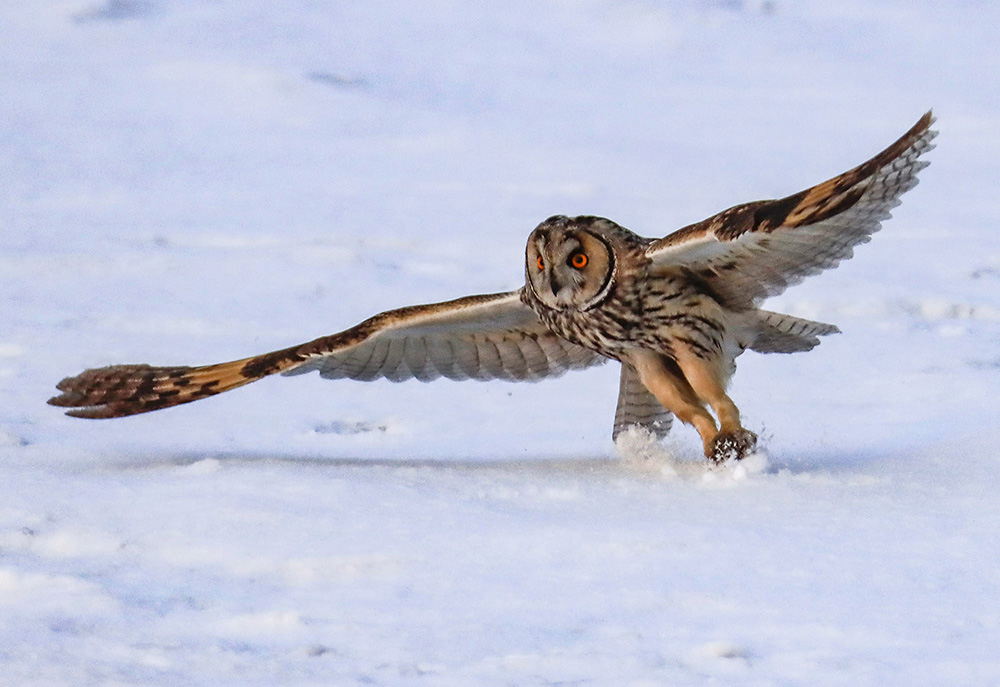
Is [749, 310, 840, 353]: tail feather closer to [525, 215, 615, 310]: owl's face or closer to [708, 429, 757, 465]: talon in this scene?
[708, 429, 757, 465]: talon

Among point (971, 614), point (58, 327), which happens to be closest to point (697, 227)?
point (971, 614)

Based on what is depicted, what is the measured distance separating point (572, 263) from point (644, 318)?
0.28 m

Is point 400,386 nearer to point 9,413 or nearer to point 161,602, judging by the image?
point 9,413

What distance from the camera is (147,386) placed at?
15.3 feet

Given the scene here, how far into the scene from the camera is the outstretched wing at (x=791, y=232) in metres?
3.81

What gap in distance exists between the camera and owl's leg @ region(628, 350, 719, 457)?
460cm

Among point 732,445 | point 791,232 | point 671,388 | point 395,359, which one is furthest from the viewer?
point 395,359

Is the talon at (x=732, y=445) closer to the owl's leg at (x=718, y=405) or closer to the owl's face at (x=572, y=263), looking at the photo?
the owl's leg at (x=718, y=405)

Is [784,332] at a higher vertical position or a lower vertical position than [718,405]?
higher

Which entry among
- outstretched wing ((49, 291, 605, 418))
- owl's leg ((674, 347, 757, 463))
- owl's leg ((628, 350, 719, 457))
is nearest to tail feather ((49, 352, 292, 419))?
outstretched wing ((49, 291, 605, 418))

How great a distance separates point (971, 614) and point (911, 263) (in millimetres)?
5116

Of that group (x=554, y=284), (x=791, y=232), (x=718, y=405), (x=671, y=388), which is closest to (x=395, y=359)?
(x=554, y=284)

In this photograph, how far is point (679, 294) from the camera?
448cm

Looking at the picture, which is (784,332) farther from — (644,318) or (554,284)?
(554,284)
